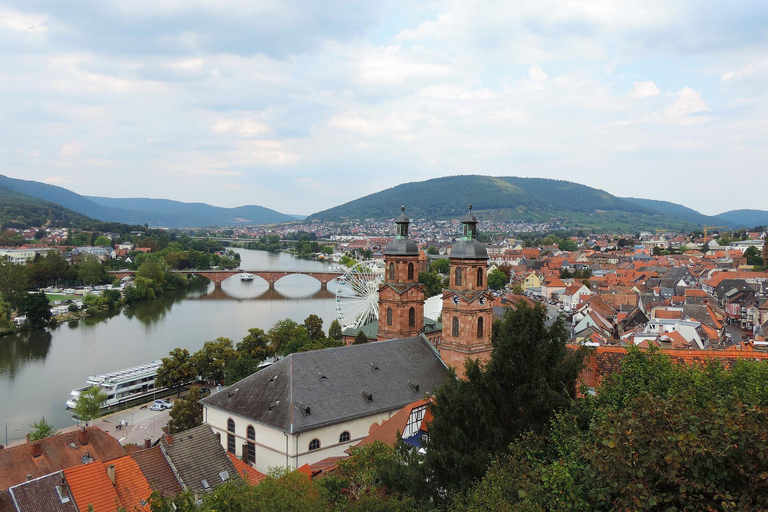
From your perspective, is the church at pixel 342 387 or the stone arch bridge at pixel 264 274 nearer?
the church at pixel 342 387

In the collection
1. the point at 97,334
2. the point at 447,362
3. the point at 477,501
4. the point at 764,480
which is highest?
the point at 764,480

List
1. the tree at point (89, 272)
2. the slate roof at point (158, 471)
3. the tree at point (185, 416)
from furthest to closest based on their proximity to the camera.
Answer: the tree at point (89, 272)
the tree at point (185, 416)
the slate roof at point (158, 471)

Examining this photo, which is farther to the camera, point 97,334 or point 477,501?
point 97,334

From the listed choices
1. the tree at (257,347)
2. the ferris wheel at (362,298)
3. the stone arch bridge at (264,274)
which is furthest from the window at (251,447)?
the stone arch bridge at (264,274)

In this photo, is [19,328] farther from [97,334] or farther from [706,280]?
[706,280]

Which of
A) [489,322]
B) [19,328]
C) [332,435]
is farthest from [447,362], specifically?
[19,328]

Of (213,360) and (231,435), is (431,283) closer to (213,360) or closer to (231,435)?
(213,360)

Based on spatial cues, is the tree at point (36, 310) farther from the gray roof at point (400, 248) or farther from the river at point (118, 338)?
the gray roof at point (400, 248)

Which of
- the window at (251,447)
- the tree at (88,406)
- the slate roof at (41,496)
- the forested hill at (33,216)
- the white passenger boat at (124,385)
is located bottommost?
the white passenger boat at (124,385)
